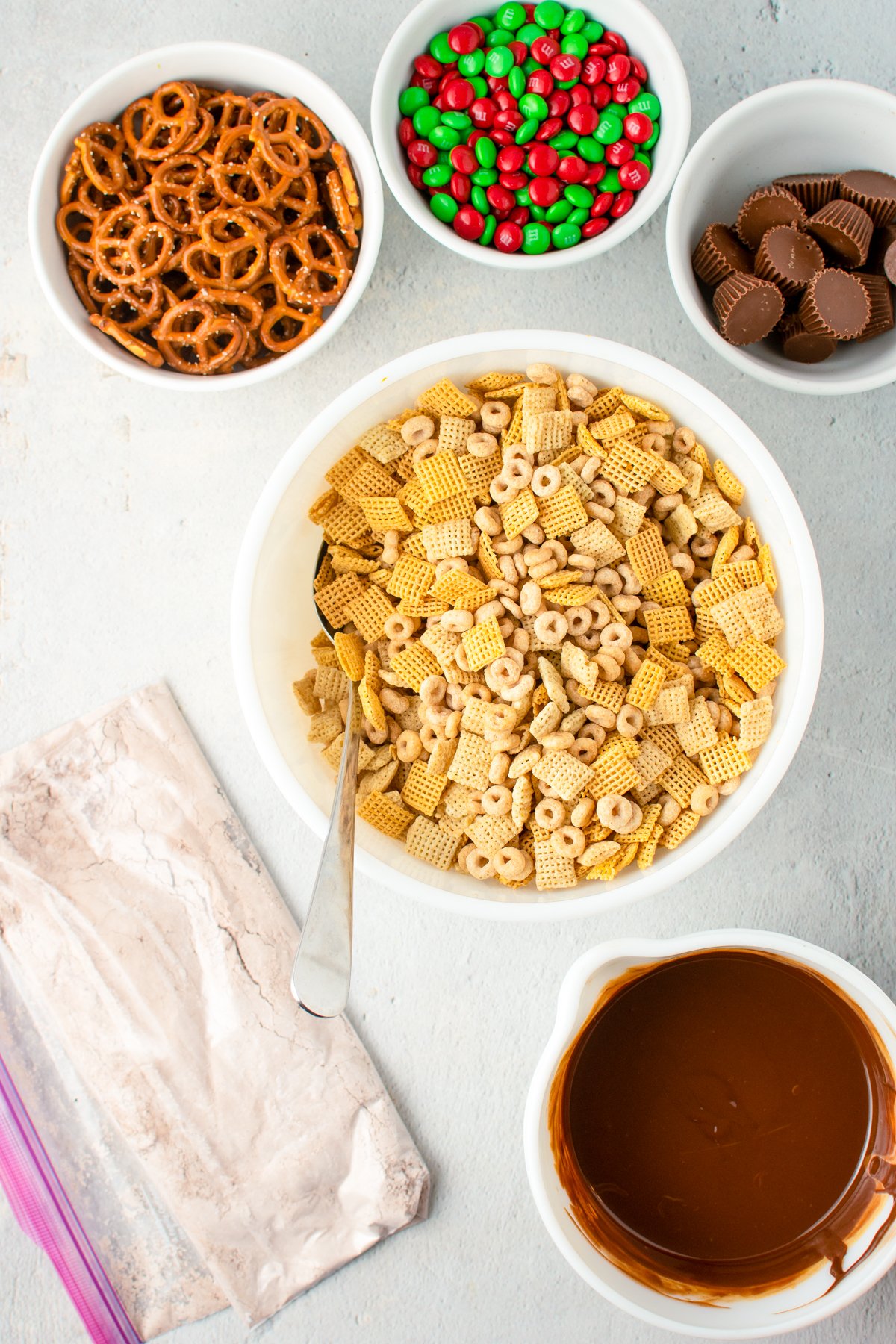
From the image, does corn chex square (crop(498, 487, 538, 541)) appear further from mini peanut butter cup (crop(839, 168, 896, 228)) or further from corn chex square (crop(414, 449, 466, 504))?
mini peanut butter cup (crop(839, 168, 896, 228))

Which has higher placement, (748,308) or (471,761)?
(748,308)

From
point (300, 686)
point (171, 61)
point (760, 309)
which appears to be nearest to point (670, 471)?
point (760, 309)

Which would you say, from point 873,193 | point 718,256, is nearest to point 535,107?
point 718,256

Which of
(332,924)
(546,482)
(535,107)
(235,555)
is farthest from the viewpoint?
(235,555)

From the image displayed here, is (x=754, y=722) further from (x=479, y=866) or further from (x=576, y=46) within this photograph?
(x=576, y=46)

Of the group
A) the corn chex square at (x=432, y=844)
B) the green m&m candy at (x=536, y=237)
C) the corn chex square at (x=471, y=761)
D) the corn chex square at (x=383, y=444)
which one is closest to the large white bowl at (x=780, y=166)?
the green m&m candy at (x=536, y=237)

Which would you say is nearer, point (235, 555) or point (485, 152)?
point (485, 152)

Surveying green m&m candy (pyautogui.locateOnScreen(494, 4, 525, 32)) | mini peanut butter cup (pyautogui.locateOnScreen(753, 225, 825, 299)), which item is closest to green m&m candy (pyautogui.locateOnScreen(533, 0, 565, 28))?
green m&m candy (pyautogui.locateOnScreen(494, 4, 525, 32))
